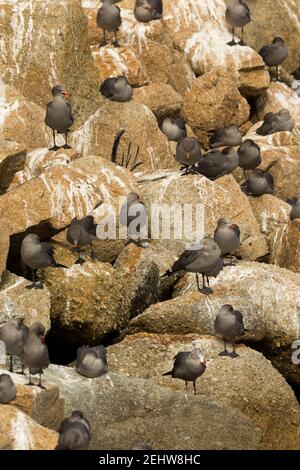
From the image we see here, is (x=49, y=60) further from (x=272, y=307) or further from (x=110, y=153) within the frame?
(x=272, y=307)

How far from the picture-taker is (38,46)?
28.3 metres

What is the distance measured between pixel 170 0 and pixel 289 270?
952cm

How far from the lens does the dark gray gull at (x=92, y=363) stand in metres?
20.7

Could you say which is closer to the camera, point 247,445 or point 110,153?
point 247,445

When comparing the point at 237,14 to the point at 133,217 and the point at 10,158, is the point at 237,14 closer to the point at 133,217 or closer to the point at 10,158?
the point at 133,217

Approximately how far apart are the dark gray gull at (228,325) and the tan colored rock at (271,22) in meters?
12.5

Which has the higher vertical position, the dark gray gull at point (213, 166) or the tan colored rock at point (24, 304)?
the tan colored rock at point (24, 304)

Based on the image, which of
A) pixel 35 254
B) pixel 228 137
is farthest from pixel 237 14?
pixel 35 254

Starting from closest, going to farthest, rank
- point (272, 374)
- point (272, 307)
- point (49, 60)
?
point (272, 374)
point (272, 307)
point (49, 60)

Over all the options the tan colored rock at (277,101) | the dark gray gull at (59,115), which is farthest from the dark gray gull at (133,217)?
the tan colored rock at (277,101)

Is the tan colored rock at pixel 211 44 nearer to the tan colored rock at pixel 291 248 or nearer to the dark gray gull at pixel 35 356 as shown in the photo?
the tan colored rock at pixel 291 248
